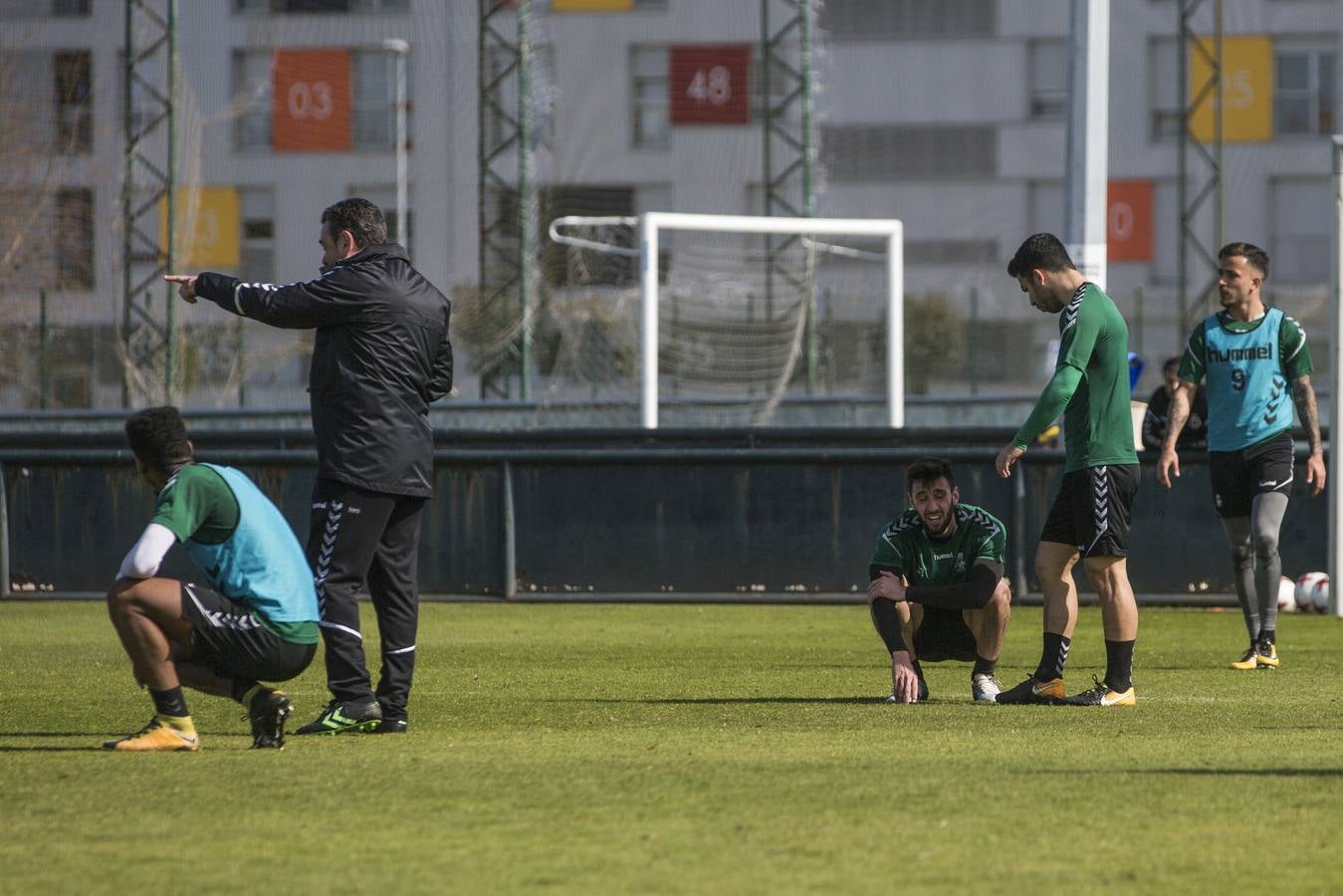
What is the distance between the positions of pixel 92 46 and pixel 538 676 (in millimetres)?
39425

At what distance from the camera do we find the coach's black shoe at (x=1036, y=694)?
903cm

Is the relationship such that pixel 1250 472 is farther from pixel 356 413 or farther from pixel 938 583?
pixel 356 413

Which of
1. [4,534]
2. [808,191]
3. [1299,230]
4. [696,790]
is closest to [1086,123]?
[4,534]

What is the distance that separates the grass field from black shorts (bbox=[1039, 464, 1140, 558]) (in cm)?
68

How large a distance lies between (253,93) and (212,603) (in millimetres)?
40316

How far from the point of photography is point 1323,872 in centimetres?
520

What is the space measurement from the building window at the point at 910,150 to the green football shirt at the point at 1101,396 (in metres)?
37.6

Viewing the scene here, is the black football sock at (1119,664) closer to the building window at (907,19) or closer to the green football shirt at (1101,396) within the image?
the green football shirt at (1101,396)

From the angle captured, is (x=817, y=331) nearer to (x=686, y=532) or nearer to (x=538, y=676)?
(x=686, y=532)

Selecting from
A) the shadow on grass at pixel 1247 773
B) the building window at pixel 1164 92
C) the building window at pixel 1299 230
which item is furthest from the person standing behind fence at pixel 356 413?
the building window at pixel 1164 92

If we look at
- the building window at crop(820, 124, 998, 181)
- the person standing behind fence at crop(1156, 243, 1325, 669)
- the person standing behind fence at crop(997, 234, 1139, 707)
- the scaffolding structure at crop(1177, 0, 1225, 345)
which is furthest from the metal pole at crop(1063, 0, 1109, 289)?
the building window at crop(820, 124, 998, 181)

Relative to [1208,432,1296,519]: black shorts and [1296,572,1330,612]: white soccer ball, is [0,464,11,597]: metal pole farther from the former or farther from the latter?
[1296,572,1330,612]: white soccer ball

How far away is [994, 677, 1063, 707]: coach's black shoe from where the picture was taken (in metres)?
9.03

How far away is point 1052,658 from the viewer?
9.01 meters
